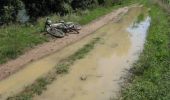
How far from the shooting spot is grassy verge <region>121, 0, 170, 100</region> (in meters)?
13.1

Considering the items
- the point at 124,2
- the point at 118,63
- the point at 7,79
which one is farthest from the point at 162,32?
the point at 124,2

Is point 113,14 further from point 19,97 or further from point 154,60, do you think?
point 19,97

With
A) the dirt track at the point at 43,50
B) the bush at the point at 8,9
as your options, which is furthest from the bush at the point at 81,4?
the bush at the point at 8,9

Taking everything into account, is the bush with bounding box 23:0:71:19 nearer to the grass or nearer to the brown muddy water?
the grass

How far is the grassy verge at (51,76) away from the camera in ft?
43.1

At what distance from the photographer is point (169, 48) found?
19797 mm

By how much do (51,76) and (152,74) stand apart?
435 centimetres

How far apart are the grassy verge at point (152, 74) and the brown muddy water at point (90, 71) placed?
0.59 m

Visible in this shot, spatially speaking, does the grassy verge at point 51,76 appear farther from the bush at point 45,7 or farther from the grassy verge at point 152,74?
the bush at point 45,7

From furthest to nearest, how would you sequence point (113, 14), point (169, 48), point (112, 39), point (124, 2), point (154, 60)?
point (124, 2), point (113, 14), point (112, 39), point (169, 48), point (154, 60)

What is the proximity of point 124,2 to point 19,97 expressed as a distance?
35371 millimetres

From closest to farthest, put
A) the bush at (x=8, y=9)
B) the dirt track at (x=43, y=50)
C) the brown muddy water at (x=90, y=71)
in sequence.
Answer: the brown muddy water at (x=90, y=71)
the dirt track at (x=43, y=50)
the bush at (x=8, y=9)

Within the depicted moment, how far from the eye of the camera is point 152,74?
15.1 metres

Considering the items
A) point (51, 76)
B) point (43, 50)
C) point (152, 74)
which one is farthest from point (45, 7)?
point (152, 74)
